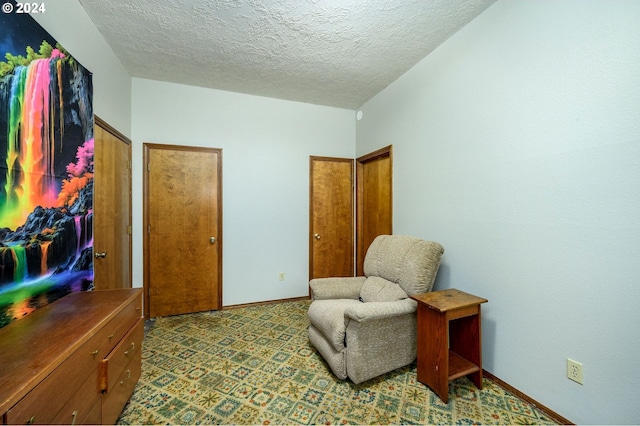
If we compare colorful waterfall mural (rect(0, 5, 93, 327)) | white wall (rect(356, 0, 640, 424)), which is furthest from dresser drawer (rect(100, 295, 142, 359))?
white wall (rect(356, 0, 640, 424))

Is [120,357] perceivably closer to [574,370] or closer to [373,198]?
[574,370]

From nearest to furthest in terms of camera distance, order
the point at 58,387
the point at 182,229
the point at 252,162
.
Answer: the point at 58,387 < the point at 182,229 < the point at 252,162

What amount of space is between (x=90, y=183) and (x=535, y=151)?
3069 mm

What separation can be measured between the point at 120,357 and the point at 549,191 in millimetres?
2702

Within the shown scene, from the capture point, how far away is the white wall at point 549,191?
1285 mm

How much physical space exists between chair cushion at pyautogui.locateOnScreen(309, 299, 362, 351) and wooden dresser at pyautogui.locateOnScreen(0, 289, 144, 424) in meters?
1.25

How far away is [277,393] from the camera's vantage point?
175 cm

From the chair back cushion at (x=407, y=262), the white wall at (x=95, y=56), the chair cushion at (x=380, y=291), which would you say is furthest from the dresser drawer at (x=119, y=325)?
the chair back cushion at (x=407, y=262)

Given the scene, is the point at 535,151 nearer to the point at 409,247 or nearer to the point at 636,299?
the point at 636,299

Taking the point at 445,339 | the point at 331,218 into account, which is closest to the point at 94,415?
the point at 445,339

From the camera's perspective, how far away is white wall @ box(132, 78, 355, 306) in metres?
2.92

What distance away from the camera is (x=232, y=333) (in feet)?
8.48

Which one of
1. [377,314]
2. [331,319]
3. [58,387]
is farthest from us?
[331,319]

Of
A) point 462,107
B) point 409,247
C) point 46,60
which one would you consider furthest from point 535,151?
point 46,60
